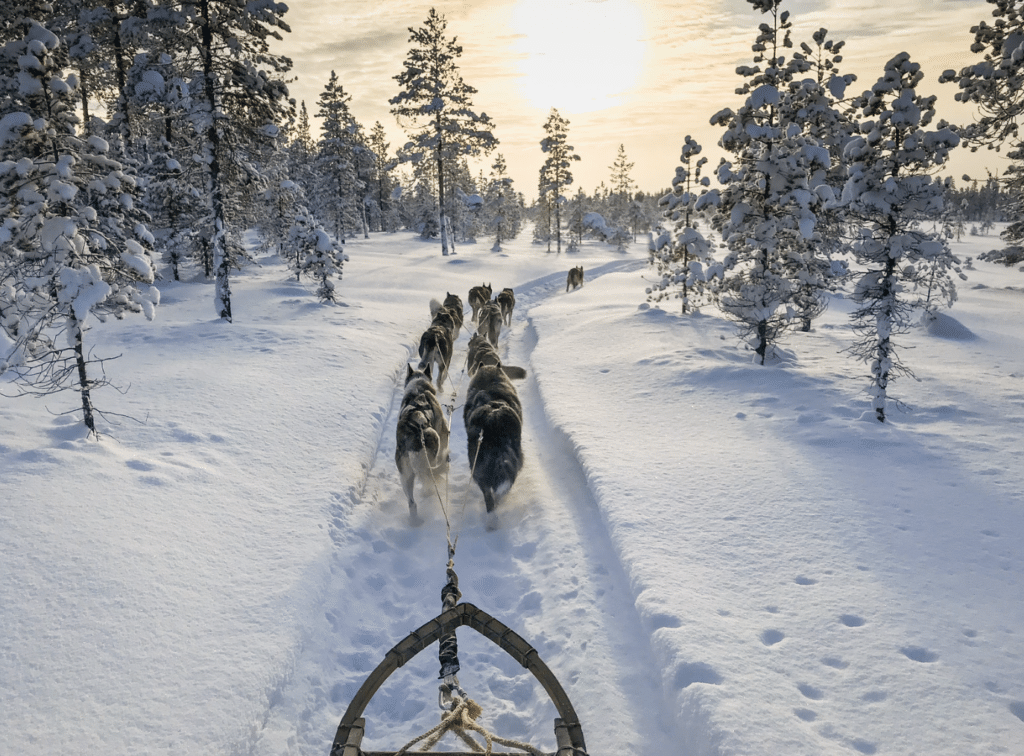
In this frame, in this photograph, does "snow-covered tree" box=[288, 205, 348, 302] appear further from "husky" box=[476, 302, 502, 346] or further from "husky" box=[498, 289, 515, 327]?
"husky" box=[476, 302, 502, 346]

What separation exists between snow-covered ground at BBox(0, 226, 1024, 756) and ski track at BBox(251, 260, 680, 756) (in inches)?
1.0

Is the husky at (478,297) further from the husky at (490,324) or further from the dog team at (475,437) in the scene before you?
the dog team at (475,437)

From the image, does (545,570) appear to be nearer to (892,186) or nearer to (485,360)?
(485,360)

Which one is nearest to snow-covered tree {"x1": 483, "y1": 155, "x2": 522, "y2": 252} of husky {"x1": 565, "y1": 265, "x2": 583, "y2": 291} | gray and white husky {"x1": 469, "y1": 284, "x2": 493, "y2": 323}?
husky {"x1": 565, "y1": 265, "x2": 583, "y2": 291}

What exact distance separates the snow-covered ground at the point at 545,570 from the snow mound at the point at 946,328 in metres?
7.67

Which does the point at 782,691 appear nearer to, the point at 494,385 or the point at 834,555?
the point at 834,555

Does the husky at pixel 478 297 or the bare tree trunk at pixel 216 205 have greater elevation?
the bare tree trunk at pixel 216 205

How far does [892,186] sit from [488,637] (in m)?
8.99

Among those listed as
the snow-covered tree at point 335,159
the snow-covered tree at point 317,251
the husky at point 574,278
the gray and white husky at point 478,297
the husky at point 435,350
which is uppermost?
the snow-covered tree at point 335,159

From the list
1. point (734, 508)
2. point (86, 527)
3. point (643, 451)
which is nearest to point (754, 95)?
point (643, 451)

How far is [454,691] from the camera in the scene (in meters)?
3.06

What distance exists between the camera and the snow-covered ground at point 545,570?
3479mm

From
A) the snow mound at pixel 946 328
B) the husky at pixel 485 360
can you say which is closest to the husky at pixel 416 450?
the husky at pixel 485 360

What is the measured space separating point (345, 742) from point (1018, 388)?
12.7 m
